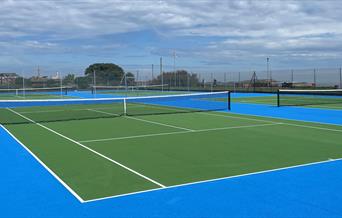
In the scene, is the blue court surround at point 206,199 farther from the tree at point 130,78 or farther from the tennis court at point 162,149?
the tree at point 130,78

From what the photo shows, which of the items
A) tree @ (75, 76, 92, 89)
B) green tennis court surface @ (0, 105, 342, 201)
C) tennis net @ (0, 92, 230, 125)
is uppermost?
tree @ (75, 76, 92, 89)

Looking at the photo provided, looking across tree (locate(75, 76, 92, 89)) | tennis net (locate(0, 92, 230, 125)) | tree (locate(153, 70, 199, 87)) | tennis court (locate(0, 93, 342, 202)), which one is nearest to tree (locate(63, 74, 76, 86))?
tree (locate(75, 76, 92, 89))

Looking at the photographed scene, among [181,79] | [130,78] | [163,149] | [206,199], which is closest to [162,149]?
[163,149]

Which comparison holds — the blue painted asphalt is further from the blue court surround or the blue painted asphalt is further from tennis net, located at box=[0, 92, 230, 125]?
tennis net, located at box=[0, 92, 230, 125]

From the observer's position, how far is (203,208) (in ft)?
18.2

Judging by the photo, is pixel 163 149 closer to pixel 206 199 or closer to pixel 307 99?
pixel 206 199

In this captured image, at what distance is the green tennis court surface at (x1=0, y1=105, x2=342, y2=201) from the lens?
713cm

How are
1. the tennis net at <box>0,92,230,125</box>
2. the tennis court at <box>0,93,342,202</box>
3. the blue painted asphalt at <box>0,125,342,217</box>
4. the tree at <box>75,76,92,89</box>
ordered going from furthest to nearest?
the tree at <box>75,76,92,89</box>, the tennis net at <box>0,92,230,125</box>, the tennis court at <box>0,93,342,202</box>, the blue painted asphalt at <box>0,125,342,217</box>

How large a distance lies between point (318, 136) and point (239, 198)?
6.38 m

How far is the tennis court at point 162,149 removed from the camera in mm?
7085

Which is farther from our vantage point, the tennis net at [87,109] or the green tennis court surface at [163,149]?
the tennis net at [87,109]

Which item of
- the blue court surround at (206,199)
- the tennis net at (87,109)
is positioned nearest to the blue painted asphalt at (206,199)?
the blue court surround at (206,199)

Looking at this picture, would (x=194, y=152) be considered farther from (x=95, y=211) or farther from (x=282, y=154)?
(x=95, y=211)

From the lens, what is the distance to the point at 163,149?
32.2 ft
